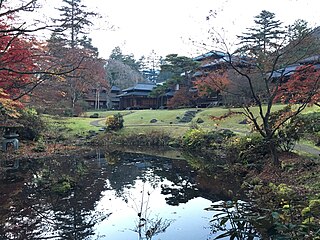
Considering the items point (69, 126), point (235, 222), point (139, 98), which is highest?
point (139, 98)

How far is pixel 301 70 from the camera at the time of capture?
10555 millimetres

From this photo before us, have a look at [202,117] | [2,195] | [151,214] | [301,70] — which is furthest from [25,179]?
[202,117]

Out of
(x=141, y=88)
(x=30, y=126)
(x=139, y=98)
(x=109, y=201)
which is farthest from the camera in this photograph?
(x=141, y=88)

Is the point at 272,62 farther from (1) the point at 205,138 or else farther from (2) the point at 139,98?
(2) the point at 139,98

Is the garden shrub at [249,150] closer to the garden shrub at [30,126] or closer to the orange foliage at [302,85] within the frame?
the orange foliage at [302,85]

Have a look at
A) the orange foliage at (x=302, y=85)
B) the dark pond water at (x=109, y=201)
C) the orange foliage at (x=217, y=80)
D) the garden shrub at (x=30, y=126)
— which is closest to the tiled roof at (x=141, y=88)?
Answer: the orange foliage at (x=217, y=80)

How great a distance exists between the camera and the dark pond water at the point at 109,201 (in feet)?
19.2

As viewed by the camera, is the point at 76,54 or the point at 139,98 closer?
the point at 76,54

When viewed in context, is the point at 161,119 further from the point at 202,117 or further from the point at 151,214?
the point at 151,214

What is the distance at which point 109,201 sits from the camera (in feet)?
Result: 25.8

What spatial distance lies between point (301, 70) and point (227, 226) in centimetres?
715

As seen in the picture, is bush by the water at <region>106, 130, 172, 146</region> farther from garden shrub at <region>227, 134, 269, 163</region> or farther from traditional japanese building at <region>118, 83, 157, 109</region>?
traditional japanese building at <region>118, 83, 157, 109</region>

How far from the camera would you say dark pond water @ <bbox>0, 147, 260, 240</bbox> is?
19.2 feet

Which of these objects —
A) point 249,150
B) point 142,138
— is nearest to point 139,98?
point 142,138
